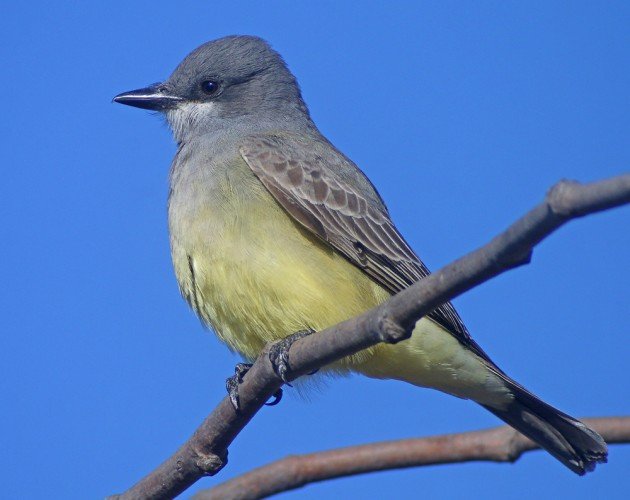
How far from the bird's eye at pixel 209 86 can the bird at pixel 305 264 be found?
0.51 m

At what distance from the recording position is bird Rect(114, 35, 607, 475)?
5.43 m

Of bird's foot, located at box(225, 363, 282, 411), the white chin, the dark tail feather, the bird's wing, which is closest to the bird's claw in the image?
bird's foot, located at box(225, 363, 282, 411)

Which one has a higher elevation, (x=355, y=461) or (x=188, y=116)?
(x=188, y=116)

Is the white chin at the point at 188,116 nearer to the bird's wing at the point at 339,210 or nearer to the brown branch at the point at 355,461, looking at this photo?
the bird's wing at the point at 339,210

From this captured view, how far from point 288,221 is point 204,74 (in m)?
1.91

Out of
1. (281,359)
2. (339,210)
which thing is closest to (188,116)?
(339,210)

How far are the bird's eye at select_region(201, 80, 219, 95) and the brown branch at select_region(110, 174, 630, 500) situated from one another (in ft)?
10.7

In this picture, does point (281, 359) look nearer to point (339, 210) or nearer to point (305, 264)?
point (305, 264)

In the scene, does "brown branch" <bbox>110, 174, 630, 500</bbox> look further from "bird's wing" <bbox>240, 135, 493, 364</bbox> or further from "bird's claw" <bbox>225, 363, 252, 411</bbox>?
"bird's wing" <bbox>240, 135, 493, 364</bbox>

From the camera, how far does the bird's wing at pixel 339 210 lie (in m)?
5.84

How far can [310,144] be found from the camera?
6.81 metres

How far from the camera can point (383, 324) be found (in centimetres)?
344

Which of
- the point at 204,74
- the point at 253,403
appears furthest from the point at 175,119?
the point at 253,403

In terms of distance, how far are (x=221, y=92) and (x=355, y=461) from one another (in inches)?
135
